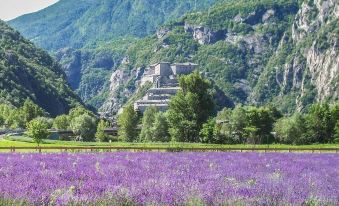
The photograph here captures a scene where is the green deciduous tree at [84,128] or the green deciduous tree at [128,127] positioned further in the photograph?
the green deciduous tree at [84,128]

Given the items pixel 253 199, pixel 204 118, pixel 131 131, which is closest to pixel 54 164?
pixel 253 199

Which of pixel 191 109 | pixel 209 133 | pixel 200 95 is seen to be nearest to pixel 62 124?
pixel 191 109

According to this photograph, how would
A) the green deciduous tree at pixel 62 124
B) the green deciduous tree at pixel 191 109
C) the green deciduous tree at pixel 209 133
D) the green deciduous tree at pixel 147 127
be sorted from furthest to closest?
the green deciduous tree at pixel 62 124 < the green deciduous tree at pixel 147 127 < the green deciduous tree at pixel 191 109 < the green deciduous tree at pixel 209 133

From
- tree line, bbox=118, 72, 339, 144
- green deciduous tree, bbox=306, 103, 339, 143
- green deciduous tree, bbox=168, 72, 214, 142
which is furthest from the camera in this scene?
green deciduous tree, bbox=306, 103, 339, 143

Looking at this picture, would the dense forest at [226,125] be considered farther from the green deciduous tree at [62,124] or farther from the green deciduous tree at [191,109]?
the green deciduous tree at [62,124]

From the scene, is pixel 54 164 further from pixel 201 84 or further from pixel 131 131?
pixel 131 131

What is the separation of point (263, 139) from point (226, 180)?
100917 mm

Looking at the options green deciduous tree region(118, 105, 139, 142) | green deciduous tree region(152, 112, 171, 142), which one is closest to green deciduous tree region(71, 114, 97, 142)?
green deciduous tree region(118, 105, 139, 142)

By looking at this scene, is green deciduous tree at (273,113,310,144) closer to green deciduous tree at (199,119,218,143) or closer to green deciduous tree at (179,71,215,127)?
green deciduous tree at (179,71,215,127)

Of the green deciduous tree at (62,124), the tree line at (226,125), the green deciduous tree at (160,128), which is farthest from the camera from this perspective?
the green deciduous tree at (62,124)

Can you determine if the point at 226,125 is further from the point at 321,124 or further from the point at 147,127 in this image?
the point at 321,124

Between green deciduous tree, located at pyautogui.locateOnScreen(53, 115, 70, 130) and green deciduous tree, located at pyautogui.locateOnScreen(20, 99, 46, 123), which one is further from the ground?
green deciduous tree, located at pyautogui.locateOnScreen(20, 99, 46, 123)

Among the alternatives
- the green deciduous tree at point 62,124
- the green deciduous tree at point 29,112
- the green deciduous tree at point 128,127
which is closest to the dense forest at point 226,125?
the green deciduous tree at point 128,127

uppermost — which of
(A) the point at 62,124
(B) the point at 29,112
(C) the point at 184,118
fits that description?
(B) the point at 29,112
